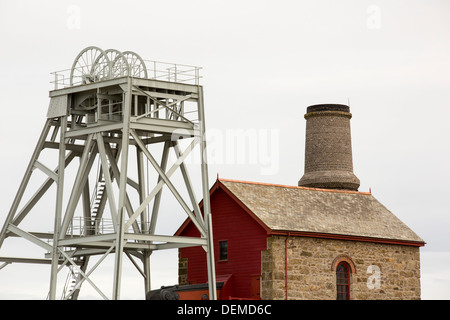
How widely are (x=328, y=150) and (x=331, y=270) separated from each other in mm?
21741

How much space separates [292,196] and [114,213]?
13.1m

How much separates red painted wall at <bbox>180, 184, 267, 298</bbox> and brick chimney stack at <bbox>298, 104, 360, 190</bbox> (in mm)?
19468

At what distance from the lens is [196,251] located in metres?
52.8

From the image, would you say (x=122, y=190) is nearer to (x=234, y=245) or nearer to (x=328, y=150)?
(x=234, y=245)

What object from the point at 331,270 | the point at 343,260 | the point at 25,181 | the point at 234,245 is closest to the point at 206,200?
the point at 234,245

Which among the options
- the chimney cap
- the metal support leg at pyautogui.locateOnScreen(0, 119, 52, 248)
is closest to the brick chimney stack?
the chimney cap

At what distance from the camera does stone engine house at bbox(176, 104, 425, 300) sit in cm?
4875

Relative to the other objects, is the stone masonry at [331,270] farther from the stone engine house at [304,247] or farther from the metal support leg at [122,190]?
the metal support leg at [122,190]

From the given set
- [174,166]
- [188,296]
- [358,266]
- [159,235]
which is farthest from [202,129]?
[358,266]

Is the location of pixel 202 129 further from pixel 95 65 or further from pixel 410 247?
pixel 410 247

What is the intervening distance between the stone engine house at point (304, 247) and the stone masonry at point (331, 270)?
45 mm

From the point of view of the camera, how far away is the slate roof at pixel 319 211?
50.3m

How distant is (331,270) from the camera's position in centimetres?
5038
